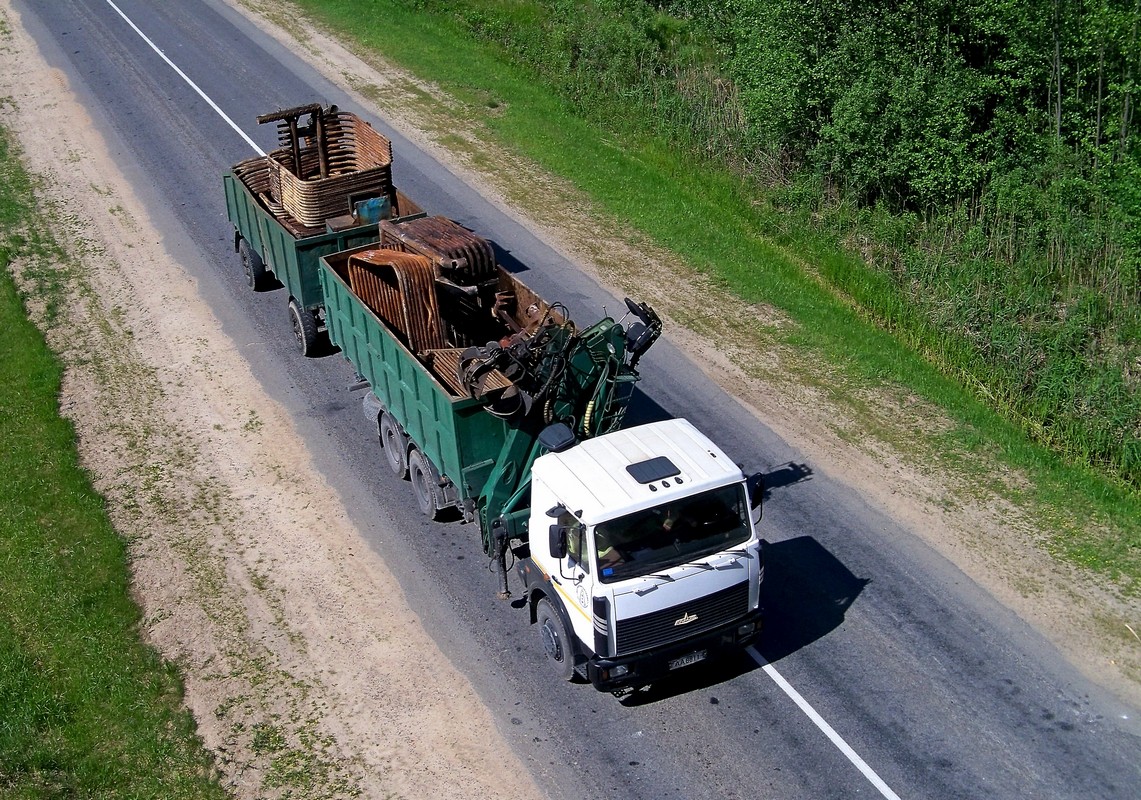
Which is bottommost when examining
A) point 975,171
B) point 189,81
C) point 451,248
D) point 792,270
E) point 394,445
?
point 394,445

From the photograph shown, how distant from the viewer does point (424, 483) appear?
13453mm

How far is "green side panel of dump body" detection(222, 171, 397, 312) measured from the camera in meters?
16.4

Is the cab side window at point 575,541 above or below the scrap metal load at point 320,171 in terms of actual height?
below

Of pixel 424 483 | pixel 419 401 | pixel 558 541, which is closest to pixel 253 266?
pixel 424 483

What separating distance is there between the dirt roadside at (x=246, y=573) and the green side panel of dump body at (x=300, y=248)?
1523 mm

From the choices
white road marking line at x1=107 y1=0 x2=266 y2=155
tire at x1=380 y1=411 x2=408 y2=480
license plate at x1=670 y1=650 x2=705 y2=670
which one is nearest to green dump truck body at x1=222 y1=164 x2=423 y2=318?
tire at x1=380 y1=411 x2=408 y2=480

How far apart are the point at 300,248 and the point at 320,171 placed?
3.77m

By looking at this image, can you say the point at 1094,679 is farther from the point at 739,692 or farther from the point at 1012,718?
the point at 739,692

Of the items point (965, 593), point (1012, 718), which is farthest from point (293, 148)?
point (1012, 718)

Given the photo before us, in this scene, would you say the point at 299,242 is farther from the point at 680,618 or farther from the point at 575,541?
the point at 680,618

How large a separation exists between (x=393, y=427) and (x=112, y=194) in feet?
40.5

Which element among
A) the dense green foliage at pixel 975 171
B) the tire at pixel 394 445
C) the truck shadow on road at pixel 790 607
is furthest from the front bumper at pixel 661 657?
the dense green foliage at pixel 975 171

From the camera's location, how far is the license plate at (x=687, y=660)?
34.0 ft

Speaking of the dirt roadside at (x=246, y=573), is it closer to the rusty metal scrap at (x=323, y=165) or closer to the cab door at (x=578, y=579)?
the cab door at (x=578, y=579)
